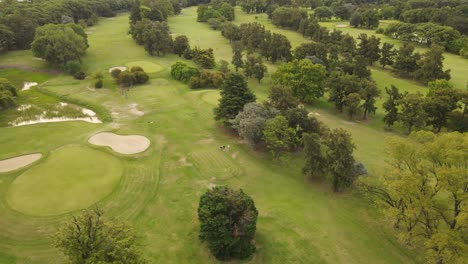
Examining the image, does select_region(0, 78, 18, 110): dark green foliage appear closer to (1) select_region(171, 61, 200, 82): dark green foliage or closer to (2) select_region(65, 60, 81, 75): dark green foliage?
(2) select_region(65, 60, 81, 75): dark green foliage

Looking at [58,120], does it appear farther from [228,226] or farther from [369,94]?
[369,94]

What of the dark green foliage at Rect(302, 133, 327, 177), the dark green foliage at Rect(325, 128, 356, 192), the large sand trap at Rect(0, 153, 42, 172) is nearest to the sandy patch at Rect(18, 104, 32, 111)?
the large sand trap at Rect(0, 153, 42, 172)

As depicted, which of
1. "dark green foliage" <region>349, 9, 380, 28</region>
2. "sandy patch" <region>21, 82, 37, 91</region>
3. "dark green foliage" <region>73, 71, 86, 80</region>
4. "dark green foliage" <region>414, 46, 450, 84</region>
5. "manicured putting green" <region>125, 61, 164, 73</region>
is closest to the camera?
"sandy patch" <region>21, 82, 37, 91</region>

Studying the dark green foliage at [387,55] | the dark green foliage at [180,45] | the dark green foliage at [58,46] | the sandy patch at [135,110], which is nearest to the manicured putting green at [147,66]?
the dark green foliage at [180,45]

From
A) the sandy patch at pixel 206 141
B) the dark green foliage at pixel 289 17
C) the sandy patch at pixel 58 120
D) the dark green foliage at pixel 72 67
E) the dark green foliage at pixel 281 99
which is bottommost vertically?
the sandy patch at pixel 58 120

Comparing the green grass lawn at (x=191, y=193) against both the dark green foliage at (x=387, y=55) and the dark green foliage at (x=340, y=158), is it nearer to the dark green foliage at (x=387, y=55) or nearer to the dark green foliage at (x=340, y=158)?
the dark green foliage at (x=340, y=158)

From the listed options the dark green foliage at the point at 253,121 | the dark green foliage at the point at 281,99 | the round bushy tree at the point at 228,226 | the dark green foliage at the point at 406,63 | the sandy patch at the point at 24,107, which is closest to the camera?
the round bushy tree at the point at 228,226
